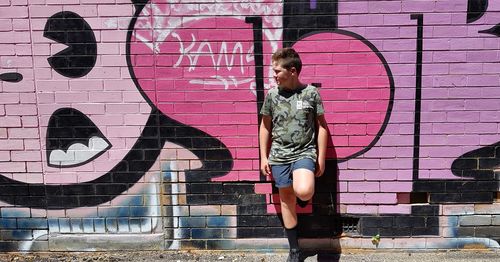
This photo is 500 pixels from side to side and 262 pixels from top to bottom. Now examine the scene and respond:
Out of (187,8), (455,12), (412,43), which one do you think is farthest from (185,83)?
(455,12)

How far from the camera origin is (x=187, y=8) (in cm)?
380

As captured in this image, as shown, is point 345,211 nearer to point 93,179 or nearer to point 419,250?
point 419,250

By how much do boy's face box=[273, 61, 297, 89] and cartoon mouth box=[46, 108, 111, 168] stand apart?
1.49 meters

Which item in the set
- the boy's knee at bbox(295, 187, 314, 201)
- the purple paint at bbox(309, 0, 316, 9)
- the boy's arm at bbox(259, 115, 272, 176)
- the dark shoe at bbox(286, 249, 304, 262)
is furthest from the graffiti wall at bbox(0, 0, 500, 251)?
the boy's knee at bbox(295, 187, 314, 201)

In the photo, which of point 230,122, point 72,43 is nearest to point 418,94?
point 230,122

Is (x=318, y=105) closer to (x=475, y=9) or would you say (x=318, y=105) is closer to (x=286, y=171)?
(x=286, y=171)

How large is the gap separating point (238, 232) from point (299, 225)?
51 centimetres

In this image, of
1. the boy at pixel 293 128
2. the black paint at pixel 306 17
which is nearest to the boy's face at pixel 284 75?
the boy at pixel 293 128

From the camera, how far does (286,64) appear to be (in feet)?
11.3

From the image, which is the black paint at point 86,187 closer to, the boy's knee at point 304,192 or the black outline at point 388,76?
the boy's knee at point 304,192

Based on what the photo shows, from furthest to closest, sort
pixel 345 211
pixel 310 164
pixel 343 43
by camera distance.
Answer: pixel 345 211 → pixel 343 43 → pixel 310 164

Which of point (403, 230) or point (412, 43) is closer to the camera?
point (412, 43)

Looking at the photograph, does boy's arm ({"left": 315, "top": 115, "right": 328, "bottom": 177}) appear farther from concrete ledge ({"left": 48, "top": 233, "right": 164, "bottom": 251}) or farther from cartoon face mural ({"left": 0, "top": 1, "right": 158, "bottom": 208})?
concrete ledge ({"left": 48, "top": 233, "right": 164, "bottom": 251})

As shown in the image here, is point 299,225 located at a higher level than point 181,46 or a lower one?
lower
